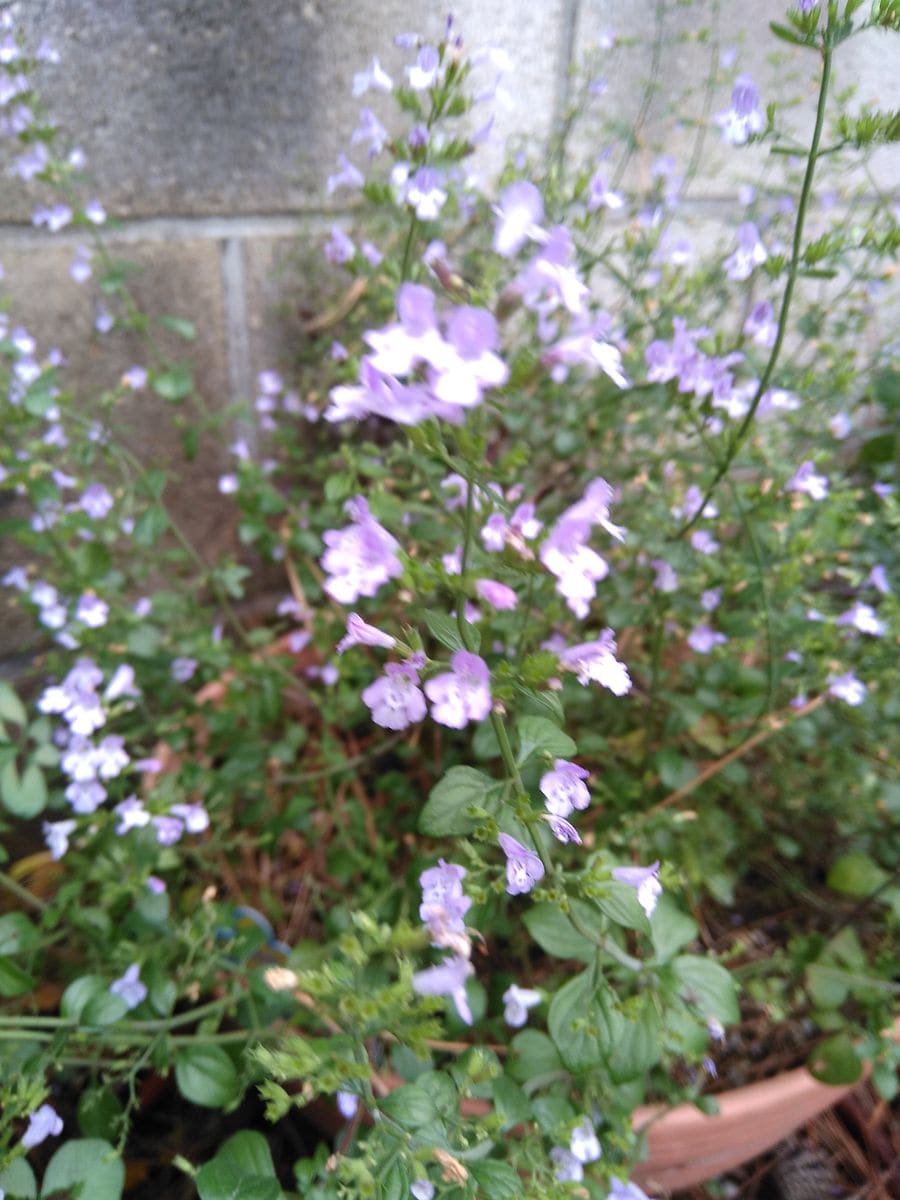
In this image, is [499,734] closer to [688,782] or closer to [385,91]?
[688,782]

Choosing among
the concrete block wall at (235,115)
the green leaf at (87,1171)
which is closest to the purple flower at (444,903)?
the green leaf at (87,1171)

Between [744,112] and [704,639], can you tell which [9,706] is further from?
[744,112]

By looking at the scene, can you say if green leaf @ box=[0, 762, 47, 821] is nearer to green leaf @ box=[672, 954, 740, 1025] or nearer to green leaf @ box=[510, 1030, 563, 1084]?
green leaf @ box=[510, 1030, 563, 1084]

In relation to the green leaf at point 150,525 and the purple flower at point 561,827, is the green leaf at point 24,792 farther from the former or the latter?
the purple flower at point 561,827

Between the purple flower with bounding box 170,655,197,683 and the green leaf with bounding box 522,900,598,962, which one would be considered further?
the purple flower with bounding box 170,655,197,683

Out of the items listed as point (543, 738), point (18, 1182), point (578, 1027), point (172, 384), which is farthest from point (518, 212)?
point (18, 1182)

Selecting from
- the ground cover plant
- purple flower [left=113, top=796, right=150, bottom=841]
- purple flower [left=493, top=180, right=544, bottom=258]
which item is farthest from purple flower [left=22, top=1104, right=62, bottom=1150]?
purple flower [left=493, top=180, right=544, bottom=258]
